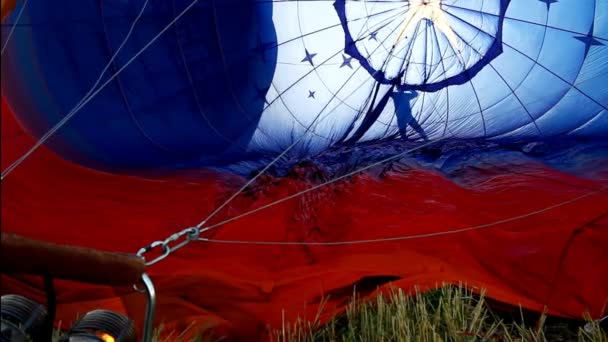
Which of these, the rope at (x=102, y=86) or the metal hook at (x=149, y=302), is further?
the rope at (x=102, y=86)

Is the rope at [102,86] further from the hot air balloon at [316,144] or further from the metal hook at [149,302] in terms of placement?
the metal hook at [149,302]

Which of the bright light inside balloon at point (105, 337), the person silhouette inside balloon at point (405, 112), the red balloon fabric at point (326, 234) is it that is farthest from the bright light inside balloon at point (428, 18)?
the bright light inside balloon at point (105, 337)

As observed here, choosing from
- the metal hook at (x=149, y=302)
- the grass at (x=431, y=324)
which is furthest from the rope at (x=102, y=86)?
the metal hook at (x=149, y=302)

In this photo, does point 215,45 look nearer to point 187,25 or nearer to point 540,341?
point 187,25

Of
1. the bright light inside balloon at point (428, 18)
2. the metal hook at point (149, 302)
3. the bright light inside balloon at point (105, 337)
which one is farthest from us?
the bright light inside balloon at point (428, 18)

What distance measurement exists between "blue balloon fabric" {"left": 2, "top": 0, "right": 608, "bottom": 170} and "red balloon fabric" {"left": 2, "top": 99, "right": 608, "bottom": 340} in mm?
140

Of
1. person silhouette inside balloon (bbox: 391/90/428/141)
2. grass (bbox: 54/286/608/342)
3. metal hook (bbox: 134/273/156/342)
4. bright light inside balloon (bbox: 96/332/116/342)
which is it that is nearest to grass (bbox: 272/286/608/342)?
grass (bbox: 54/286/608/342)

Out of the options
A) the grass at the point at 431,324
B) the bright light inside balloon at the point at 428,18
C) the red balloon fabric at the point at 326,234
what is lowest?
the grass at the point at 431,324

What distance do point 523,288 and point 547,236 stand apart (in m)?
0.19

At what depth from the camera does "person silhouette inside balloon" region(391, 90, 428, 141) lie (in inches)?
113

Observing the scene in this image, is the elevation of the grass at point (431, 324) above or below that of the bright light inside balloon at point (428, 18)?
below

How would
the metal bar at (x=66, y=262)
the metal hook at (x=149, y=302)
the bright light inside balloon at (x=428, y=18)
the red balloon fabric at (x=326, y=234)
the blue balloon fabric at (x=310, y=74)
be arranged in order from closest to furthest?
the metal bar at (x=66, y=262) < the metal hook at (x=149, y=302) < the red balloon fabric at (x=326, y=234) < the blue balloon fabric at (x=310, y=74) < the bright light inside balloon at (x=428, y=18)

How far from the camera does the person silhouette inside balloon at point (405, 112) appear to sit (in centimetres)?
288

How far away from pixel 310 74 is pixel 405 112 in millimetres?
362
